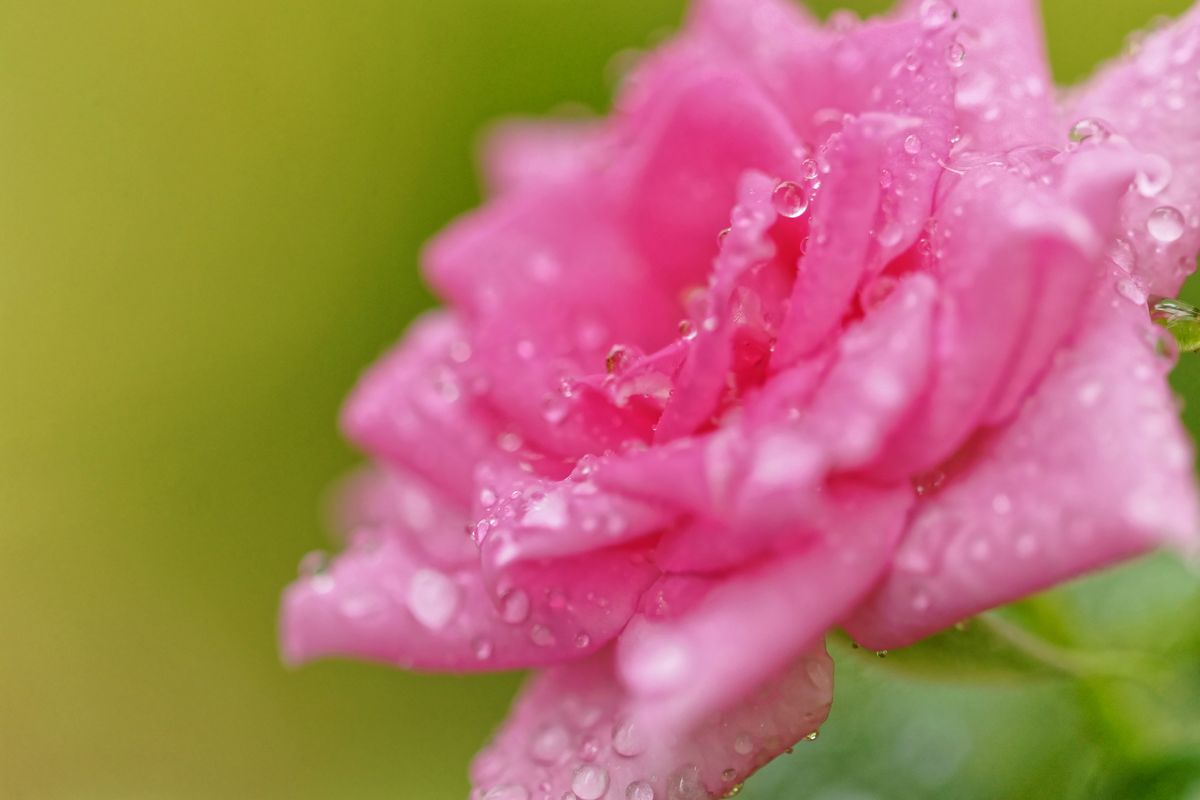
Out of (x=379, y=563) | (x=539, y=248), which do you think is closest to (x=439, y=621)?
(x=379, y=563)

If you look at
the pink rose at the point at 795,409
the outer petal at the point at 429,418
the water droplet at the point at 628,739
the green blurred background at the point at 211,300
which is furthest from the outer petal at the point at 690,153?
the green blurred background at the point at 211,300

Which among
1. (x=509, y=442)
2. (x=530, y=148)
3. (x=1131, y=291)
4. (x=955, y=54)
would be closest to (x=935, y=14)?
(x=955, y=54)

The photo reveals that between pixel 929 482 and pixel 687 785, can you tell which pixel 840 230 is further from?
pixel 687 785

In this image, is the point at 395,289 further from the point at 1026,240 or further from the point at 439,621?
the point at 1026,240

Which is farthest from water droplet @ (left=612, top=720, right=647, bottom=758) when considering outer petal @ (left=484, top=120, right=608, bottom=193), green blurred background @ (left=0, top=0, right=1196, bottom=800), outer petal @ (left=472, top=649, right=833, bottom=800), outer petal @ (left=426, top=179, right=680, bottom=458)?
green blurred background @ (left=0, top=0, right=1196, bottom=800)

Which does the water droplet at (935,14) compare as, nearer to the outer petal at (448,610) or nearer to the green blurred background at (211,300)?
the outer petal at (448,610)
